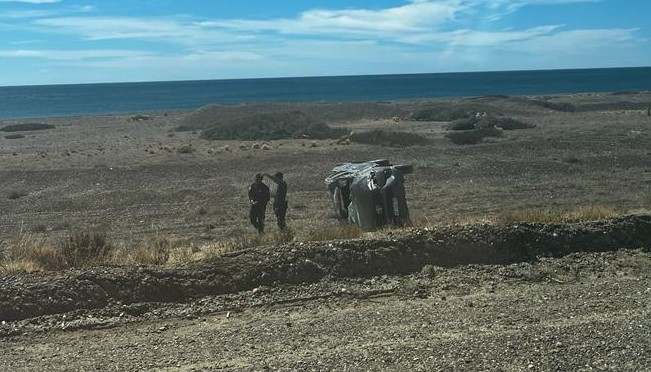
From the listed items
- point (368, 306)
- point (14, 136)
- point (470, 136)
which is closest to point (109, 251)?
point (368, 306)

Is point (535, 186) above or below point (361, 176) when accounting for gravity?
below

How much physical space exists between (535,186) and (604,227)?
13602 millimetres

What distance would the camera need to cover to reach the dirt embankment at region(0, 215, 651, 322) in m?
7.72

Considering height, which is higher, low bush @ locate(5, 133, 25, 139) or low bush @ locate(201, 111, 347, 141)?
low bush @ locate(201, 111, 347, 141)

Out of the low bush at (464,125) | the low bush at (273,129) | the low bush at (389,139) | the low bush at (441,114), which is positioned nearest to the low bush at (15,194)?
the low bush at (389,139)

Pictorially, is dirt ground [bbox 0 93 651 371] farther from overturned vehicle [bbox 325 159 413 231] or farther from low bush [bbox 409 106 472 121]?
low bush [bbox 409 106 472 121]

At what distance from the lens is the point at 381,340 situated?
6.56m

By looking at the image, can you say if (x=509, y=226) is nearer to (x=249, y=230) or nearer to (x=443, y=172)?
(x=249, y=230)

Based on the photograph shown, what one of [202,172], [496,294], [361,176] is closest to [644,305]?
[496,294]

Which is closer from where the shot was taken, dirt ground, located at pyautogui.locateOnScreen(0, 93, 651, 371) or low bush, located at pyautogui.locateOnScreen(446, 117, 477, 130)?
dirt ground, located at pyautogui.locateOnScreen(0, 93, 651, 371)

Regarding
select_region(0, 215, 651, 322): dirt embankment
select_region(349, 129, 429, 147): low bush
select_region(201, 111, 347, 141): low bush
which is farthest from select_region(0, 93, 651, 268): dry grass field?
select_region(201, 111, 347, 141): low bush

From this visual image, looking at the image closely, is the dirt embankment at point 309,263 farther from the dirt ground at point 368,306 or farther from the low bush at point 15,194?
the low bush at point 15,194

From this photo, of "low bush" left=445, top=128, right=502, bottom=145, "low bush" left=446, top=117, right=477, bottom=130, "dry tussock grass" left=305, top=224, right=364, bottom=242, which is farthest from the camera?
"low bush" left=446, top=117, right=477, bottom=130

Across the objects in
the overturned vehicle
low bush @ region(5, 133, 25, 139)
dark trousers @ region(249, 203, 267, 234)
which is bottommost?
low bush @ region(5, 133, 25, 139)
